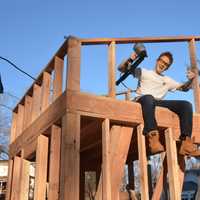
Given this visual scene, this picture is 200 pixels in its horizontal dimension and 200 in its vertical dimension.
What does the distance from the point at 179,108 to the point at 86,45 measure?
4.15ft

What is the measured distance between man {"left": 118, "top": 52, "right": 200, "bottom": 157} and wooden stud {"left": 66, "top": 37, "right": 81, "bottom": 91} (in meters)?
0.73

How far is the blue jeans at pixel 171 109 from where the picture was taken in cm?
367

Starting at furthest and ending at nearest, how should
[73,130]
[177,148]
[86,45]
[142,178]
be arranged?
[177,148]
[86,45]
[142,178]
[73,130]

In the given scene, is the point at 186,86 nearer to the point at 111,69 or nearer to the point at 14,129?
the point at 111,69

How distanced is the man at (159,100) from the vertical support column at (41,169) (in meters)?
1.14

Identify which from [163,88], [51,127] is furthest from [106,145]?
[163,88]

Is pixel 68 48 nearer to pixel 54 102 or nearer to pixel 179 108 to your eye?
pixel 54 102

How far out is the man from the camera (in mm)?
3643

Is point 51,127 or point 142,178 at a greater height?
point 51,127

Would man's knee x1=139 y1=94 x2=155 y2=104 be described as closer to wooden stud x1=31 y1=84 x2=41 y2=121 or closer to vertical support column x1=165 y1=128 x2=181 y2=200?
vertical support column x1=165 y1=128 x2=181 y2=200

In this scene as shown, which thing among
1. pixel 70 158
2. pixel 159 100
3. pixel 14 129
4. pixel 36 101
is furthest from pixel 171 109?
pixel 14 129

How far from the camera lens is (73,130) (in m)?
3.28

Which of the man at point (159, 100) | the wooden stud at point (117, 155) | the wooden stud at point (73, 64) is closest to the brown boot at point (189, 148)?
the man at point (159, 100)

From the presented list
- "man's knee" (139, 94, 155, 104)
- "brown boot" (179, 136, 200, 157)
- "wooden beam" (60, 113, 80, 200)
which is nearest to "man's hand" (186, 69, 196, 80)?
"man's knee" (139, 94, 155, 104)
